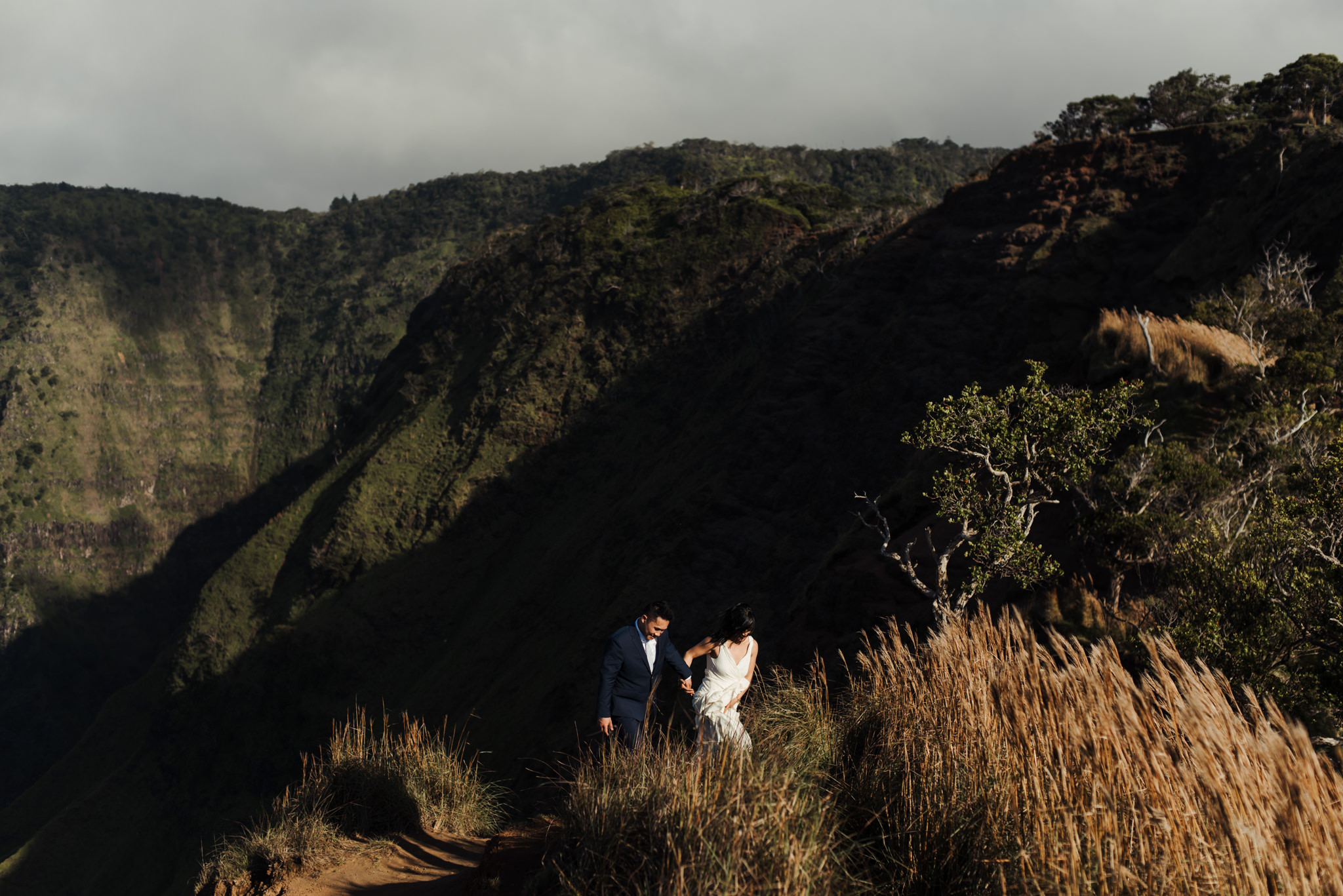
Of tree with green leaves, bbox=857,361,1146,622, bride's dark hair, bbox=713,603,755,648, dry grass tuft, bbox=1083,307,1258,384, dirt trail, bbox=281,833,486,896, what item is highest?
dry grass tuft, bbox=1083,307,1258,384

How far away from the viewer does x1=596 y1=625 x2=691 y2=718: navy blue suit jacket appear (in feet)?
18.8

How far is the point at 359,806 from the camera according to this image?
732 cm

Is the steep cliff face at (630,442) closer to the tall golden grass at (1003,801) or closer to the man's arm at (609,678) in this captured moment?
the man's arm at (609,678)

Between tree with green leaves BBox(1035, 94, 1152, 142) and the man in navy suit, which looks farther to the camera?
tree with green leaves BBox(1035, 94, 1152, 142)

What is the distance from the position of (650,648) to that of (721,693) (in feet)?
2.53

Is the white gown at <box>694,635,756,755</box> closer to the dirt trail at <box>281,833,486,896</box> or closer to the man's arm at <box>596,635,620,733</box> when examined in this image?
the man's arm at <box>596,635,620,733</box>

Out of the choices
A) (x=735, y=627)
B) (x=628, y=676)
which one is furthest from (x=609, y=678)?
(x=735, y=627)

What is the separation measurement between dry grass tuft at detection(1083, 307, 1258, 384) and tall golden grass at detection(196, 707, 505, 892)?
1361 centimetres

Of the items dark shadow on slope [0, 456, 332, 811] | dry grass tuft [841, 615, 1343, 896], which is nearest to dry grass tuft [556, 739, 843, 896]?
dry grass tuft [841, 615, 1343, 896]

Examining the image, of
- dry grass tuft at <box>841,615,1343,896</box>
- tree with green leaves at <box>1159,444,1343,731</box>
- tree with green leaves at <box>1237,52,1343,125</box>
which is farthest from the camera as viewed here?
tree with green leaves at <box>1237,52,1343,125</box>

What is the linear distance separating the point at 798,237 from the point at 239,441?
8621 cm

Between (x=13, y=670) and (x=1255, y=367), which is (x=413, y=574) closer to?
(x=1255, y=367)

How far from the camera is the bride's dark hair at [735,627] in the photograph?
213 inches

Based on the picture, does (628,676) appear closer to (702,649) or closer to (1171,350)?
(702,649)
